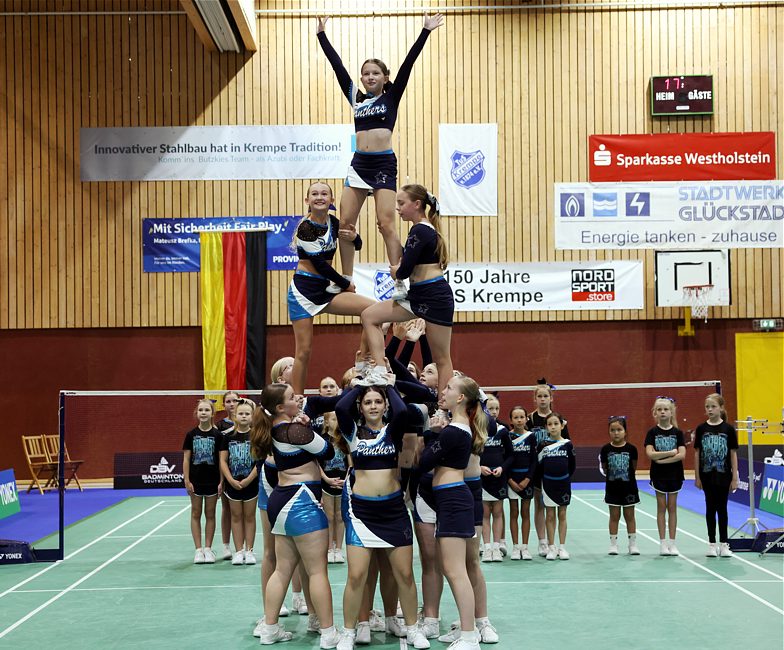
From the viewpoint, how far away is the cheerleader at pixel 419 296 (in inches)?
240

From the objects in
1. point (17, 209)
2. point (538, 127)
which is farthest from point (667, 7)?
point (17, 209)

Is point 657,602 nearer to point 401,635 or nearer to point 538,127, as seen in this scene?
point 401,635

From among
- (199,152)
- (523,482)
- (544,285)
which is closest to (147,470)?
(199,152)

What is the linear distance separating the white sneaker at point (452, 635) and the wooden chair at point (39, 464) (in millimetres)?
11176

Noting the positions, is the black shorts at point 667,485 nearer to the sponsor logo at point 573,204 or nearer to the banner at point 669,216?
the banner at point 669,216

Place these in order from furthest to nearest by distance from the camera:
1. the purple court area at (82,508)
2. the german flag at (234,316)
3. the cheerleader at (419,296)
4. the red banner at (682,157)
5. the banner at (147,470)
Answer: the red banner at (682,157) → the german flag at (234,316) → the banner at (147,470) → the purple court area at (82,508) → the cheerleader at (419,296)

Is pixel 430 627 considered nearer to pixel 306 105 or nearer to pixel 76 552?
pixel 76 552

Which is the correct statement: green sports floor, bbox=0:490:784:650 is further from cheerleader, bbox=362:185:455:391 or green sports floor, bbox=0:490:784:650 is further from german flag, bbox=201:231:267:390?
german flag, bbox=201:231:267:390

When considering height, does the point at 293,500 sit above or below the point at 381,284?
below

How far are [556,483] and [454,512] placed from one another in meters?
4.15

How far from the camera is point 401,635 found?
6.97m

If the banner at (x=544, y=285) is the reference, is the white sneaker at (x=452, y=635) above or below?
below

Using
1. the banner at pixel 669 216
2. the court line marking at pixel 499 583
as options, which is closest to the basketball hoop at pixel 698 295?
the banner at pixel 669 216

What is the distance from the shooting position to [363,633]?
6.83 m
